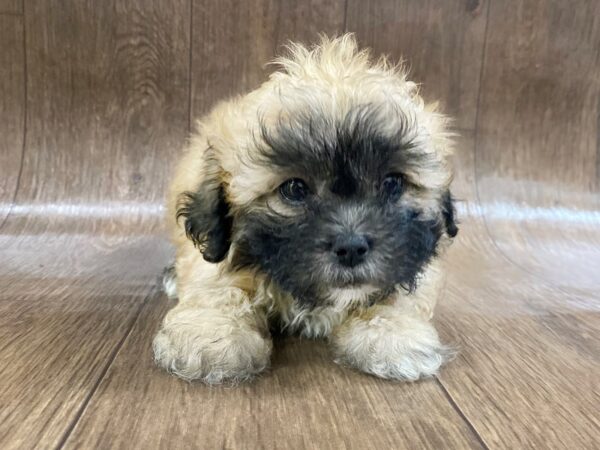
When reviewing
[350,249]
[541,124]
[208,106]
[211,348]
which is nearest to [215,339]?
[211,348]

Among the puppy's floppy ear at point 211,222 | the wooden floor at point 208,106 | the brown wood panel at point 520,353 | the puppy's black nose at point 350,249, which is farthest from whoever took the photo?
the wooden floor at point 208,106

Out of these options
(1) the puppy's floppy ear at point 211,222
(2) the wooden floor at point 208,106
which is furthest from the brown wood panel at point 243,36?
(1) the puppy's floppy ear at point 211,222

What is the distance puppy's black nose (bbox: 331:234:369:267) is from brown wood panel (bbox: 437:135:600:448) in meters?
0.34

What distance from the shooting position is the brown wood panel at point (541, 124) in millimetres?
2709

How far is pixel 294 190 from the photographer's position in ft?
4.59

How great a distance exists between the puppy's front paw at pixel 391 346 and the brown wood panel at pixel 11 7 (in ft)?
6.14

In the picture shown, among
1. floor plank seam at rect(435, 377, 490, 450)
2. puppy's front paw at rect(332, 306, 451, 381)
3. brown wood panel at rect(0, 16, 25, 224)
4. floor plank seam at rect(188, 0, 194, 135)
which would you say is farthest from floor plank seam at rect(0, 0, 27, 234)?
floor plank seam at rect(435, 377, 490, 450)

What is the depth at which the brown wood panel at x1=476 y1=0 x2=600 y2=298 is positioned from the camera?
8.89 feet

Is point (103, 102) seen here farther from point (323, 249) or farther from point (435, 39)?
point (323, 249)

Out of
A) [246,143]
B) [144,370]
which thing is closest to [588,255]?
[246,143]

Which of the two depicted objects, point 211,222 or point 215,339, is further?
point 211,222

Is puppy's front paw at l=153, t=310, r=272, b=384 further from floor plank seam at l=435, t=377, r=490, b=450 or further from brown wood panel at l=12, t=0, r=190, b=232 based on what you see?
brown wood panel at l=12, t=0, r=190, b=232

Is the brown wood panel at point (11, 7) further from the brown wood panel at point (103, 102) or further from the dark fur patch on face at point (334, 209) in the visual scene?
the dark fur patch on face at point (334, 209)

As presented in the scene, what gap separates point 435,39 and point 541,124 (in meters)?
0.62
